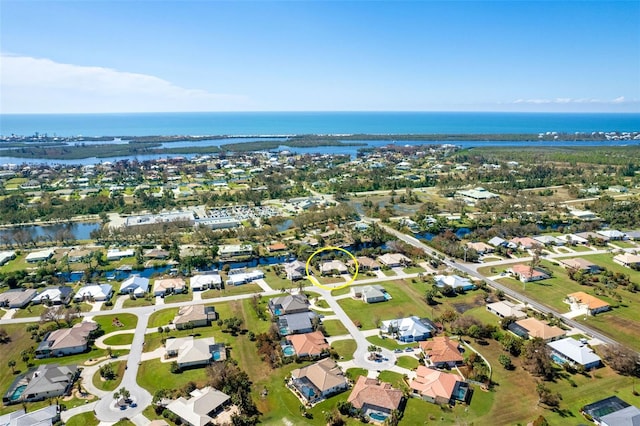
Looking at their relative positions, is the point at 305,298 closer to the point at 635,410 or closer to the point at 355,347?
the point at 355,347

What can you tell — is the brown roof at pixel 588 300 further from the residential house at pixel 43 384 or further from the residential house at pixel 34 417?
the residential house at pixel 43 384

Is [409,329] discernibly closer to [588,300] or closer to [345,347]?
[345,347]

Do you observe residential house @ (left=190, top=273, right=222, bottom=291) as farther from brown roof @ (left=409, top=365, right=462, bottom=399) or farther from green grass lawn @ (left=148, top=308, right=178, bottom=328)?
brown roof @ (left=409, top=365, right=462, bottom=399)

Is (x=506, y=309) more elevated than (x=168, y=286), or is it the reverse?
(x=506, y=309)

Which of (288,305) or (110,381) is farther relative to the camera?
(288,305)

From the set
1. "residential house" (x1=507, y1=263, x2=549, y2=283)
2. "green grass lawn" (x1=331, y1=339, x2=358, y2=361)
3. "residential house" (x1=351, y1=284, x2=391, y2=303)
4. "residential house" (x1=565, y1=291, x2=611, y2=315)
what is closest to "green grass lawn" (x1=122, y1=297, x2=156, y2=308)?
"green grass lawn" (x1=331, y1=339, x2=358, y2=361)

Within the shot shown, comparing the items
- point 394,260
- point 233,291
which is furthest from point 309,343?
point 394,260

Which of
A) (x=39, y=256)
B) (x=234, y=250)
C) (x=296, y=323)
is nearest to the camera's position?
(x=296, y=323)
